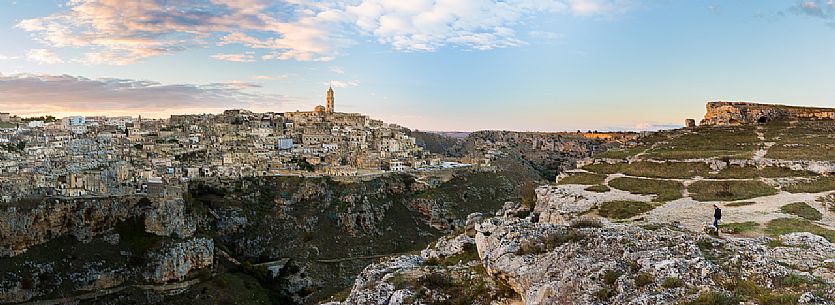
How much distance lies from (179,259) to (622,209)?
38.8m

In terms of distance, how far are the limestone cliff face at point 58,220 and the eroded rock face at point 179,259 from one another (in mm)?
5420

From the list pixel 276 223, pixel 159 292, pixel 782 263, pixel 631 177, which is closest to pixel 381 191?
pixel 276 223

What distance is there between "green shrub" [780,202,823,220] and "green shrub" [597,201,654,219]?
497 cm

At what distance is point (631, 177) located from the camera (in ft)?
112

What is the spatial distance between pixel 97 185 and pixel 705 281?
174 feet

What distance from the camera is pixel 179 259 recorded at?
49344mm

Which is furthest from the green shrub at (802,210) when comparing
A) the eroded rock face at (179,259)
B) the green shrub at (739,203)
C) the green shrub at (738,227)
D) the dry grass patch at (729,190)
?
the eroded rock face at (179,259)

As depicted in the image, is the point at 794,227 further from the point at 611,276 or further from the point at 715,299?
the point at 715,299

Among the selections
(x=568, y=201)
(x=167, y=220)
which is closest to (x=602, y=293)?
(x=568, y=201)

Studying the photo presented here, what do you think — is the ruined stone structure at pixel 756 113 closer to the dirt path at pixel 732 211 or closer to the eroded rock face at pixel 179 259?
the dirt path at pixel 732 211

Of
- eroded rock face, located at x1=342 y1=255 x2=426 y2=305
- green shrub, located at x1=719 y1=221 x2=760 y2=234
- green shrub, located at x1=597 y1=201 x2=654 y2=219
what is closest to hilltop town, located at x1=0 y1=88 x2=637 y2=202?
eroded rock face, located at x1=342 y1=255 x2=426 y2=305

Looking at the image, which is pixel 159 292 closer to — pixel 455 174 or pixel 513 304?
pixel 513 304

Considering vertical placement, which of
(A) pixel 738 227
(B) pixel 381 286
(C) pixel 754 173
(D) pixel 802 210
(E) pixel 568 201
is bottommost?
(B) pixel 381 286

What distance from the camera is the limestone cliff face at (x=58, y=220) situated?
44625 millimetres
